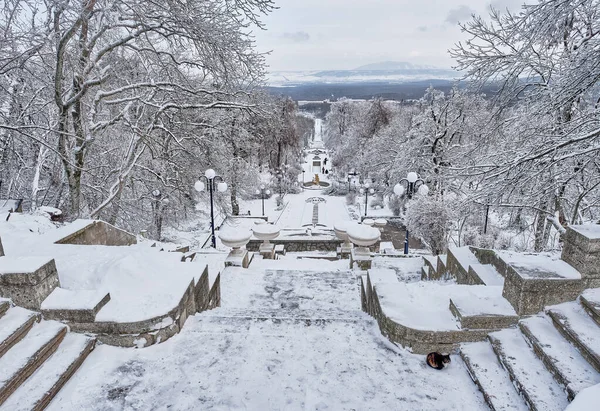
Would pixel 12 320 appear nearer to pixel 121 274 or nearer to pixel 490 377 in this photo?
pixel 121 274

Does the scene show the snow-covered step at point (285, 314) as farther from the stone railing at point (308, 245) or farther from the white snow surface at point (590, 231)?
the stone railing at point (308, 245)

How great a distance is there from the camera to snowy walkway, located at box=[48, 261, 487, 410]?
2.99m

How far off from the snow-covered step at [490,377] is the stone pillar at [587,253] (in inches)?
49.5

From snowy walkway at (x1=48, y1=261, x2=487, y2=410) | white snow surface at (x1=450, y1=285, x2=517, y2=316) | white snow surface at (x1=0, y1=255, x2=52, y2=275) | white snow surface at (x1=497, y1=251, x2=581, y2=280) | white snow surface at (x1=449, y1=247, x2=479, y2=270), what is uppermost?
white snow surface at (x1=497, y1=251, x2=581, y2=280)

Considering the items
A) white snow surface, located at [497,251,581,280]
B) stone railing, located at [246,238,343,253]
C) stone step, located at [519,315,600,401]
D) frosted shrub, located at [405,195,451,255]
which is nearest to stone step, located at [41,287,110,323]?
stone step, located at [519,315,600,401]

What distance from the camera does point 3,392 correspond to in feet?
8.73

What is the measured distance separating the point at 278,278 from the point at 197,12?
5249 mm

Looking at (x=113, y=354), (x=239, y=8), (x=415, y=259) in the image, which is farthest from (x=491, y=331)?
(x=239, y=8)

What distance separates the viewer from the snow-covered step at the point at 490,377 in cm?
286

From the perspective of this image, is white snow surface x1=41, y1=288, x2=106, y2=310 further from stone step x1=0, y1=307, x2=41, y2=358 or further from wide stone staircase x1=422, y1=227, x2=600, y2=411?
wide stone staircase x1=422, y1=227, x2=600, y2=411

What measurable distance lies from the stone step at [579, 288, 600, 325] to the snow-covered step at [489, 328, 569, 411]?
0.66 meters

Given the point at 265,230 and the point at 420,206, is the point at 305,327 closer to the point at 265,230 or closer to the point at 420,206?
the point at 265,230

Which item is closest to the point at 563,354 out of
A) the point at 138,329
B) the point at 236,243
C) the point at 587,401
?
the point at 587,401

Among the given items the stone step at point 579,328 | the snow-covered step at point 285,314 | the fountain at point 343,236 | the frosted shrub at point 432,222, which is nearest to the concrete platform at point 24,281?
the snow-covered step at point 285,314
